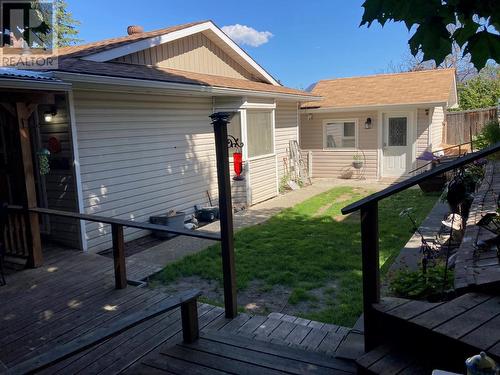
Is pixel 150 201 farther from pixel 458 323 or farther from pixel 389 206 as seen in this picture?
pixel 458 323

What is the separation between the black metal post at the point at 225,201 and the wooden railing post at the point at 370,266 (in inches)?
53.1

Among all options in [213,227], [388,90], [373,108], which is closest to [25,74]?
[213,227]

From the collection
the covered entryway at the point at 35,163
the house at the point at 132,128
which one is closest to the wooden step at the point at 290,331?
the covered entryway at the point at 35,163

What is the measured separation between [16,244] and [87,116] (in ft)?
7.00

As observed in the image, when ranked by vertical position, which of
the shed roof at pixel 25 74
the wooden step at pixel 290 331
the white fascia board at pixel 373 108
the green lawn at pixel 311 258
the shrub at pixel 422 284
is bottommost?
the green lawn at pixel 311 258

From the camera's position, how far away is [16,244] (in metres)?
5.72

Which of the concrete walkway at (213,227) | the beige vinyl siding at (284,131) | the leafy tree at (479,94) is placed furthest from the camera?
the leafy tree at (479,94)

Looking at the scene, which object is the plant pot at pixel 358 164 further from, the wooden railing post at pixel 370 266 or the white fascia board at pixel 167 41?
the wooden railing post at pixel 370 266

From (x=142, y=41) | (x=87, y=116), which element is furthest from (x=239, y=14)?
(x=87, y=116)

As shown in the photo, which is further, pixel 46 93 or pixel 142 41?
pixel 142 41

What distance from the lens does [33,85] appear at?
494 centimetres

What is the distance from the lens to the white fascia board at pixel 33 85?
455cm

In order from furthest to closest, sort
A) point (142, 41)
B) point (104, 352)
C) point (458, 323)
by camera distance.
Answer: point (142, 41), point (104, 352), point (458, 323)

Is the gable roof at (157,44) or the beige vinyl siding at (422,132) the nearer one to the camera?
the gable roof at (157,44)
